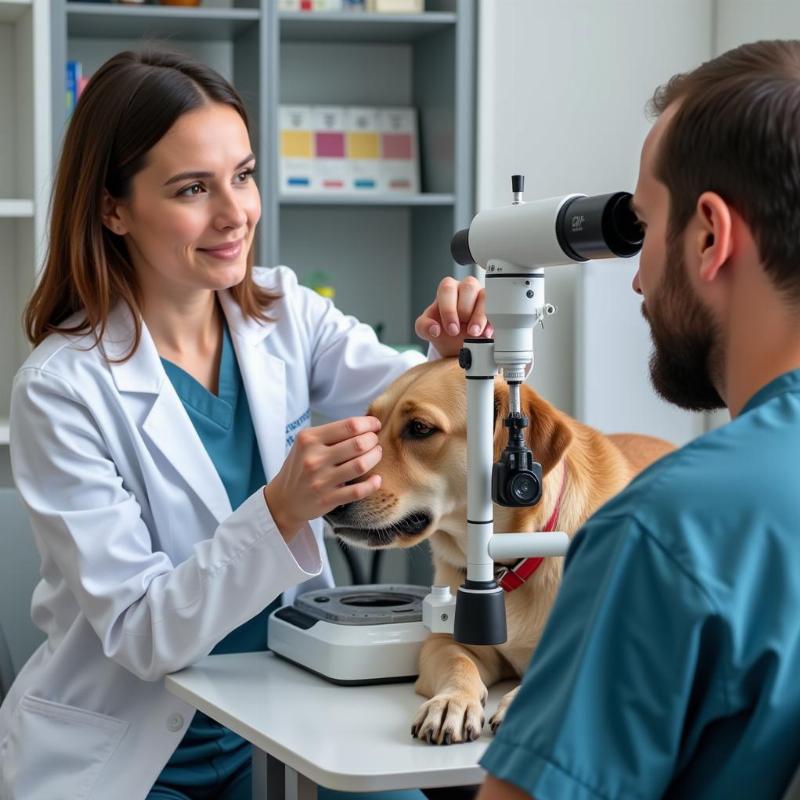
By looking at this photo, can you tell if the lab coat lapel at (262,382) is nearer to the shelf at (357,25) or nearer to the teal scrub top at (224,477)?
the teal scrub top at (224,477)

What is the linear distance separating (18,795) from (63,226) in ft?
2.50

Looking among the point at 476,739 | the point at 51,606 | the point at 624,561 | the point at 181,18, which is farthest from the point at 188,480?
the point at 181,18

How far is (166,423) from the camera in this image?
1.56m

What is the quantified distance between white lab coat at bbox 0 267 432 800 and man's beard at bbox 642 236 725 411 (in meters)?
0.64

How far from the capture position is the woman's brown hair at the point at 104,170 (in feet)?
5.26

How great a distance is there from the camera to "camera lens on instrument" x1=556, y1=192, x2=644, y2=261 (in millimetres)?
1018

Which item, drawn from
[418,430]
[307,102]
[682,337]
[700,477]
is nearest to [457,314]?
[418,430]

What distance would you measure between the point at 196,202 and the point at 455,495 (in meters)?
0.54

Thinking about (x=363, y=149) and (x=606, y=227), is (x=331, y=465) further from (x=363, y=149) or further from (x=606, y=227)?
(x=363, y=149)

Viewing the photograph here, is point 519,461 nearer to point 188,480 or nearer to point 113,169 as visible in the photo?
point 188,480

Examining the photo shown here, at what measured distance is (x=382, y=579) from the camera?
3.50 m

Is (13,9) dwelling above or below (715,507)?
above

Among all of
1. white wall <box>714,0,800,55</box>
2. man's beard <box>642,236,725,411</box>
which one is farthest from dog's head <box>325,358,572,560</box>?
white wall <box>714,0,800,55</box>

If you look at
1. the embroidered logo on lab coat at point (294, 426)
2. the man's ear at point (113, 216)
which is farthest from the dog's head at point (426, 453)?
the man's ear at point (113, 216)
